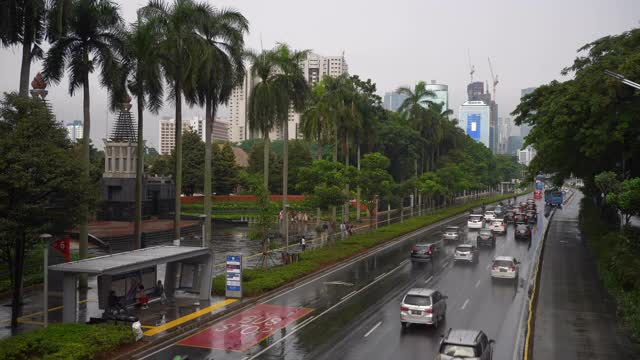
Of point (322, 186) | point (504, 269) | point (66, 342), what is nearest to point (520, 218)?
point (322, 186)

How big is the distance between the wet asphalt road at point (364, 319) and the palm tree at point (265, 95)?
38.6ft

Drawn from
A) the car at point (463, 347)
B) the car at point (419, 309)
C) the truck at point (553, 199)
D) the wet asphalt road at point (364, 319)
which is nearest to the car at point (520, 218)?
the wet asphalt road at point (364, 319)

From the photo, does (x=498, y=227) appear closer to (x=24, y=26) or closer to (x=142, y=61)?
(x=142, y=61)

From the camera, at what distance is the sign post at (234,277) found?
28.5 m

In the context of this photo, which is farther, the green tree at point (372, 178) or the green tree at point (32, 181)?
the green tree at point (372, 178)

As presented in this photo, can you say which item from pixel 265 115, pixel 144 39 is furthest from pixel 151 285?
pixel 265 115

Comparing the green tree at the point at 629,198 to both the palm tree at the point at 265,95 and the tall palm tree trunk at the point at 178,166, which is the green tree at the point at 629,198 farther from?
the tall palm tree trunk at the point at 178,166

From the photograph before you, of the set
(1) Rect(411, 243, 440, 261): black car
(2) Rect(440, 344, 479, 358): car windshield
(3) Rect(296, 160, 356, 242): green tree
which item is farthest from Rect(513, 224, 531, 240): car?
(2) Rect(440, 344, 479, 358): car windshield

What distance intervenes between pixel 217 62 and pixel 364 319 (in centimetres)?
1905

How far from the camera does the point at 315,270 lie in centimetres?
3691

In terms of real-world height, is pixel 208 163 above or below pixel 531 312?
above

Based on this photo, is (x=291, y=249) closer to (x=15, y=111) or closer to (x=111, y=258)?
(x=111, y=258)

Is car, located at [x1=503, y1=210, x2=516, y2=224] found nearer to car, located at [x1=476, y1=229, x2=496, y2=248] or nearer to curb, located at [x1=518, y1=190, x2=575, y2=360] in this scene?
car, located at [x1=476, y1=229, x2=496, y2=248]

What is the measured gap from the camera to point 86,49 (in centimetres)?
3144
